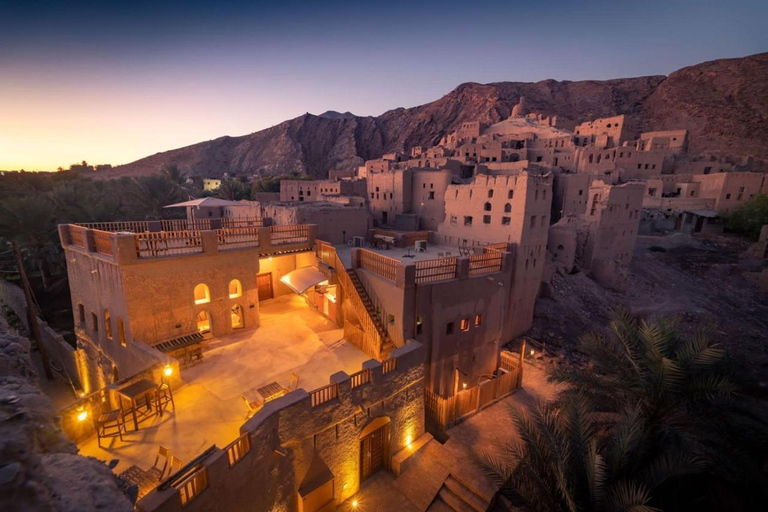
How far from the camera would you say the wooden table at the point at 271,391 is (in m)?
8.89

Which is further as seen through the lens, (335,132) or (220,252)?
(335,132)

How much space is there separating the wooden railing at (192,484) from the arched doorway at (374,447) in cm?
486

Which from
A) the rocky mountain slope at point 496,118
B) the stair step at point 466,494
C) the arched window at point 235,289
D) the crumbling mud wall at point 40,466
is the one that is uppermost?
the rocky mountain slope at point 496,118

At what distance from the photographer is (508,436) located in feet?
40.4

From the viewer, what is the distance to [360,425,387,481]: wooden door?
10148 millimetres

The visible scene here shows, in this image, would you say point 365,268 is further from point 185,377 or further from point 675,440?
point 675,440

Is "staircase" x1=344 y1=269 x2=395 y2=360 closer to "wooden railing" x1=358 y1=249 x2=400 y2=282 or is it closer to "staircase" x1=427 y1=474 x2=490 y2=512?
"wooden railing" x1=358 y1=249 x2=400 y2=282

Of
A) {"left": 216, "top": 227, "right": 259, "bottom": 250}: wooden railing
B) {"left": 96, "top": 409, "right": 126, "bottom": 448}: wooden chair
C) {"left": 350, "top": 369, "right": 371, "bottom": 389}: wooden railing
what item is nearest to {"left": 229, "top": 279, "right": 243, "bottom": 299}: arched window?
{"left": 216, "top": 227, "right": 259, "bottom": 250}: wooden railing

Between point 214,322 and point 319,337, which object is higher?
point 214,322

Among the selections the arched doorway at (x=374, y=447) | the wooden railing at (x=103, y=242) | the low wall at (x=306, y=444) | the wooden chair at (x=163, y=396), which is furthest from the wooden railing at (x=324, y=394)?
the wooden railing at (x=103, y=242)

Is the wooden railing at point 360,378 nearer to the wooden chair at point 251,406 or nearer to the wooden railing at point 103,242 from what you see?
the wooden chair at point 251,406

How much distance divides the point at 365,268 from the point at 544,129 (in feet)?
210

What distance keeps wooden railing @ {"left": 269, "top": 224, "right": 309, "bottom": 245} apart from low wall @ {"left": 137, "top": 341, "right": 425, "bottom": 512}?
7234 mm

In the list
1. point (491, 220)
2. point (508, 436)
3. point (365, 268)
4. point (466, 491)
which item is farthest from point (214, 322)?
point (491, 220)
